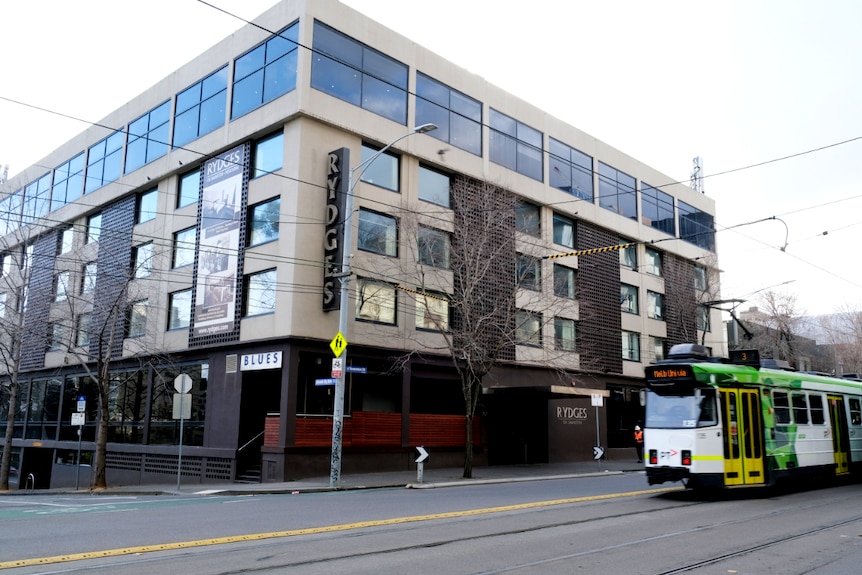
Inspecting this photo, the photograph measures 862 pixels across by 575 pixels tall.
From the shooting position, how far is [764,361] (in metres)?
18.7

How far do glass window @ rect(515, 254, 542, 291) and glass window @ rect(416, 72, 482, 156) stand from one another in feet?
17.2

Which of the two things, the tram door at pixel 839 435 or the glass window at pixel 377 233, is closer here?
the tram door at pixel 839 435

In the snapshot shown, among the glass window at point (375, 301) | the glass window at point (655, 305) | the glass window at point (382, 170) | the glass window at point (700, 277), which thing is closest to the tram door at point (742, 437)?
the glass window at point (375, 301)

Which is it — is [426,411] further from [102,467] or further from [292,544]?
[292,544]

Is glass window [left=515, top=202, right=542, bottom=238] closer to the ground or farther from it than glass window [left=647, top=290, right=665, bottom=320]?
farther from it

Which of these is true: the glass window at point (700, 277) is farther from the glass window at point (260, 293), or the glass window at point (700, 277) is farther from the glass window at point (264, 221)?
the glass window at point (260, 293)

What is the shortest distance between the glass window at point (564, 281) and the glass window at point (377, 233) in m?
10.7

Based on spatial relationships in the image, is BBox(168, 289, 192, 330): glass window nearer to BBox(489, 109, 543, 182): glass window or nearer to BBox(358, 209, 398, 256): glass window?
BBox(358, 209, 398, 256): glass window

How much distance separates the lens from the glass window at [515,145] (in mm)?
32969

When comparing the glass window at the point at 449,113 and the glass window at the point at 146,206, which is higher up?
the glass window at the point at 449,113

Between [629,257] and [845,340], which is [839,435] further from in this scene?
[845,340]

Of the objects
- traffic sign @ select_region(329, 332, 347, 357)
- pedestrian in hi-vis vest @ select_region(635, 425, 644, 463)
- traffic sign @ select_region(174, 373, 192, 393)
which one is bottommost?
pedestrian in hi-vis vest @ select_region(635, 425, 644, 463)

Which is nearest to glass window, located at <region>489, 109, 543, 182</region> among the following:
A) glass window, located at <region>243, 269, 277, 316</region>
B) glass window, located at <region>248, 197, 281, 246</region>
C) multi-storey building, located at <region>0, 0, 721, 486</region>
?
multi-storey building, located at <region>0, 0, 721, 486</region>

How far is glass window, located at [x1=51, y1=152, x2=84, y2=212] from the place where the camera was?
38.6 metres
